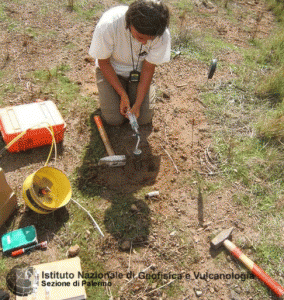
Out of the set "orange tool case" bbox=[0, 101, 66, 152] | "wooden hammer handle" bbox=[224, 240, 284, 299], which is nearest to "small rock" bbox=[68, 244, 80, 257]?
"orange tool case" bbox=[0, 101, 66, 152]

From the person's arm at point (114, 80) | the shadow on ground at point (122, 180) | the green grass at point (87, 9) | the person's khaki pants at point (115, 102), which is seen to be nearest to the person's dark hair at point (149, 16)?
the person's arm at point (114, 80)

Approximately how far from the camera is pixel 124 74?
3127 millimetres

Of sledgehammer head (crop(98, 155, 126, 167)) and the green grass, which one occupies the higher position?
the green grass

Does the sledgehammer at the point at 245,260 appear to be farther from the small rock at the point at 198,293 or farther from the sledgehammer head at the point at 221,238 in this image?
the small rock at the point at 198,293

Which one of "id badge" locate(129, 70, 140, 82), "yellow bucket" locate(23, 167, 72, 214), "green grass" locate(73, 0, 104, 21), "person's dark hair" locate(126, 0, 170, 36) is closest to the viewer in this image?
"person's dark hair" locate(126, 0, 170, 36)

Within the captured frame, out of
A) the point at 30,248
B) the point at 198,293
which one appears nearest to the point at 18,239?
the point at 30,248

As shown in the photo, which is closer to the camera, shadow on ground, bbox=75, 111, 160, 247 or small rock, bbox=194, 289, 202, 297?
small rock, bbox=194, 289, 202, 297

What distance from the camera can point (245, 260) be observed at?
2.31 metres

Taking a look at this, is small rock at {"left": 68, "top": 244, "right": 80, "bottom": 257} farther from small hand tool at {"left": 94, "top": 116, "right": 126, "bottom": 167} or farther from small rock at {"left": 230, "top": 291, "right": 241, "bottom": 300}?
small rock at {"left": 230, "top": 291, "right": 241, "bottom": 300}

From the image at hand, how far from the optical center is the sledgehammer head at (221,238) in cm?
238

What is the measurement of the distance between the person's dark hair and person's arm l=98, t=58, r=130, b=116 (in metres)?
0.70

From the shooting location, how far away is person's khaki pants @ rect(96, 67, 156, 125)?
311cm

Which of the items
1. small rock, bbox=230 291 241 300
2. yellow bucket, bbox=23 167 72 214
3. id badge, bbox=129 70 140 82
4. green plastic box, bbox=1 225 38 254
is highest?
id badge, bbox=129 70 140 82

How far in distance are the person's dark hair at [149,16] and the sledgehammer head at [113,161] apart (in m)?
1.10
